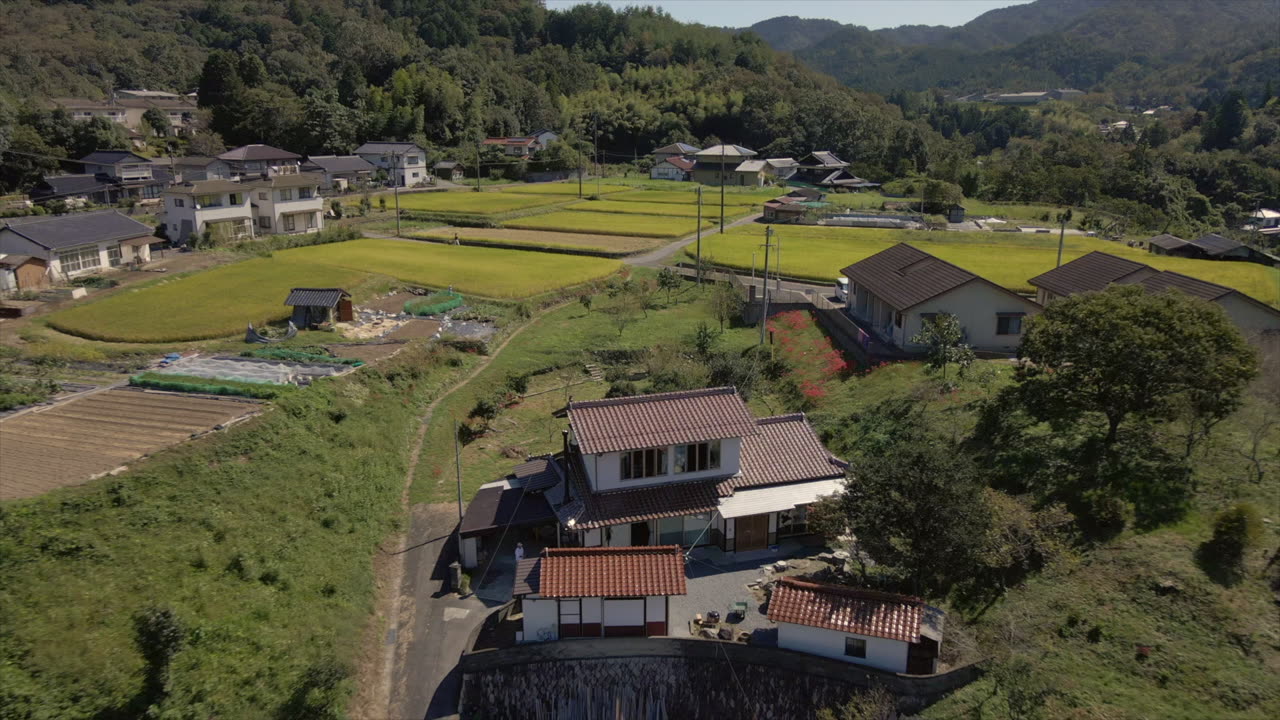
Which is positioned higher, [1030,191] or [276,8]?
[276,8]

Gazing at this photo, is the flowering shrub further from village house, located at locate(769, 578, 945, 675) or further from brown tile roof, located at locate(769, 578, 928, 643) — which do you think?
village house, located at locate(769, 578, 945, 675)

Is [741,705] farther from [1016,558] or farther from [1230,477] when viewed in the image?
[1230,477]

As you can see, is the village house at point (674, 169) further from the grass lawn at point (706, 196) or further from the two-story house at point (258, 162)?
the two-story house at point (258, 162)

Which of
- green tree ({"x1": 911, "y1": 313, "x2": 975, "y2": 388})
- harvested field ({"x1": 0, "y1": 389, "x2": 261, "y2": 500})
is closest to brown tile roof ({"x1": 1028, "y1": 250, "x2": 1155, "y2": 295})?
green tree ({"x1": 911, "y1": 313, "x2": 975, "y2": 388})

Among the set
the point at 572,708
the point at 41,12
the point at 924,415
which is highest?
the point at 41,12

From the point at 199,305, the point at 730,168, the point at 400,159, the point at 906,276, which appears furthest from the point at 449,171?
the point at 906,276

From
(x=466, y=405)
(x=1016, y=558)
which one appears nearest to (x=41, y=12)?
(x=466, y=405)

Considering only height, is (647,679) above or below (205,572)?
below

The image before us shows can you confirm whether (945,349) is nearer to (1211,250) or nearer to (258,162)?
(1211,250)
